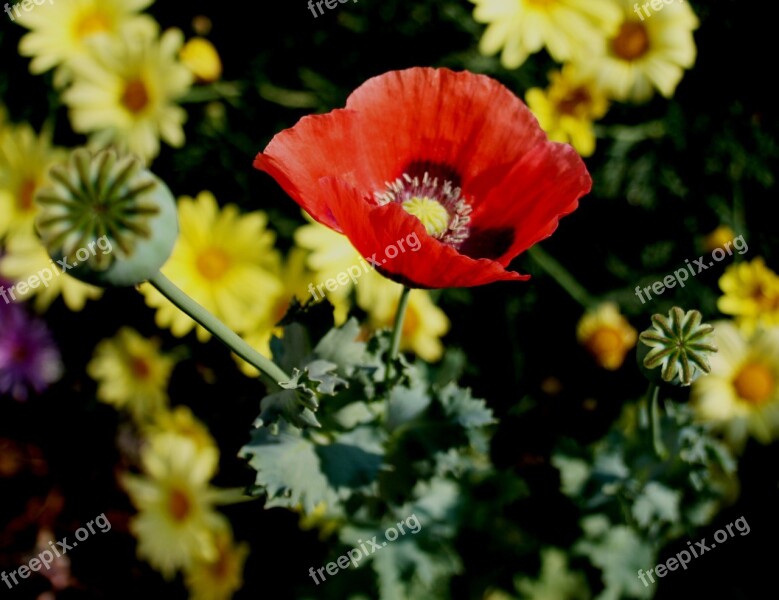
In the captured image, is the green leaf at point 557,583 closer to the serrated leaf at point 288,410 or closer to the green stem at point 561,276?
the green stem at point 561,276

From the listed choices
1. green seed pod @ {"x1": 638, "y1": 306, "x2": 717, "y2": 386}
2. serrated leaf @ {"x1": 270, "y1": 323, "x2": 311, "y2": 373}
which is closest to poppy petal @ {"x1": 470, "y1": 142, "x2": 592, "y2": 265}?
green seed pod @ {"x1": 638, "y1": 306, "x2": 717, "y2": 386}

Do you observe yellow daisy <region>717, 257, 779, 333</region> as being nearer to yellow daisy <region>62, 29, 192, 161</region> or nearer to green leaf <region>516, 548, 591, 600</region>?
green leaf <region>516, 548, 591, 600</region>

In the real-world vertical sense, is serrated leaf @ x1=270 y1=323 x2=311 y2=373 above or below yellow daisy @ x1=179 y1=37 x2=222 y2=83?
above

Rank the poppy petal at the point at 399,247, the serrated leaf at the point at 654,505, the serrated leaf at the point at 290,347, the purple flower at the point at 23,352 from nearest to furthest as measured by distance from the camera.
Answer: the poppy petal at the point at 399,247 → the serrated leaf at the point at 290,347 → the serrated leaf at the point at 654,505 → the purple flower at the point at 23,352

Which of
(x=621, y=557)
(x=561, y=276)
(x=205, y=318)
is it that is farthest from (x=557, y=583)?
(x=205, y=318)

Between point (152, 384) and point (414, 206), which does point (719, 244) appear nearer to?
point (414, 206)

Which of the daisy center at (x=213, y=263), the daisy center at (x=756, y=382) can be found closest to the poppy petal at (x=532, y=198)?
the daisy center at (x=213, y=263)

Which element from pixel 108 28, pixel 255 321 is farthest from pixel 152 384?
pixel 108 28
